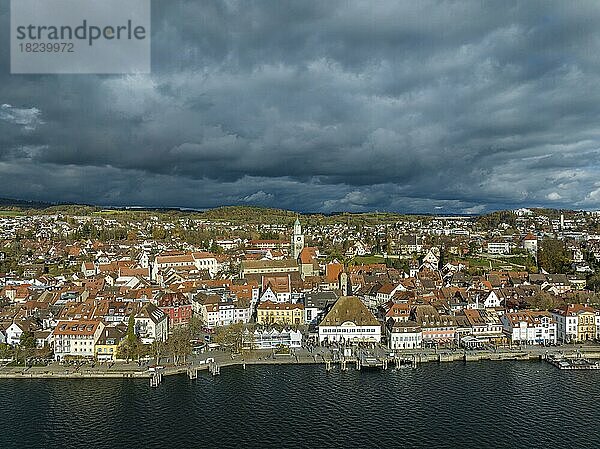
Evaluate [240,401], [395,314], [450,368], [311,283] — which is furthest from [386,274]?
[240,401]

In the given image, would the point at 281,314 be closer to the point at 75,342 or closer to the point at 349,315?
the point at 349,315

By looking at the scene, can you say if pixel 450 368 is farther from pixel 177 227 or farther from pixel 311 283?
pixel 177 227

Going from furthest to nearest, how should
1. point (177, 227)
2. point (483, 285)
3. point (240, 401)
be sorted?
point (177, 227), point (483, 285), point (240, 401)

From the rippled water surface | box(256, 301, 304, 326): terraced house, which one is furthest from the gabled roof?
box(256, 301, 304, 326): terraced house

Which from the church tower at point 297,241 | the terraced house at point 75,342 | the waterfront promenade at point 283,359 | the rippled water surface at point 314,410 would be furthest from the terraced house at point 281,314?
the church tower at point 297,241

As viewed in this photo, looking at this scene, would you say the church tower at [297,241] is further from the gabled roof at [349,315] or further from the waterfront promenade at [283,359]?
the waterfront promenade at [283,359]

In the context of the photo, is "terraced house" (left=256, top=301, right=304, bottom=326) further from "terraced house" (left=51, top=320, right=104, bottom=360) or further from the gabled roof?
"terraced house" (left=51, top=320, right=104, bottom=360)
